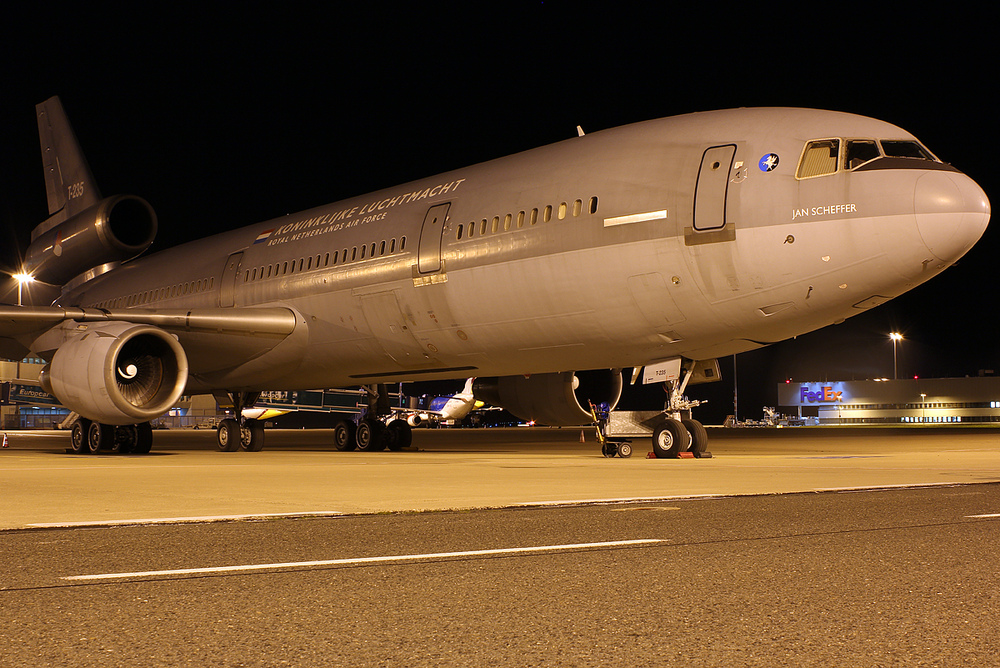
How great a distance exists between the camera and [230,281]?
742 inches

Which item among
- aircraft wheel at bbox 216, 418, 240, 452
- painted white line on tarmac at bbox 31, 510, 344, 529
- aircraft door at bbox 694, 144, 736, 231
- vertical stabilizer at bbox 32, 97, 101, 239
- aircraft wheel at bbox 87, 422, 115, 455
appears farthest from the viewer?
vertical stabilizer at bbox 32, 97, 101, 239

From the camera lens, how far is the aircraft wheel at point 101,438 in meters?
18.4

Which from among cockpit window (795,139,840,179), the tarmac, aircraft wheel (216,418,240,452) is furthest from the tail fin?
cockpit window (795,139,840,179)

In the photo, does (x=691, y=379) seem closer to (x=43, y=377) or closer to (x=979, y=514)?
(x=979, y=514)

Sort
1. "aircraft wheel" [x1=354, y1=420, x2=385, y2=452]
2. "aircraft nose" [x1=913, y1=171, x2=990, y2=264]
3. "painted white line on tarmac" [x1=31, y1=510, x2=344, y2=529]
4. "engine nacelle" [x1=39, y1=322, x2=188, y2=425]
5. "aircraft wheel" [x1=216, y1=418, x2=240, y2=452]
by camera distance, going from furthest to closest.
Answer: "aircraft wheel" [x1=216, y1=418, x2=240, y2=452] < "aircraft wheel" [x1=354, y1=420, x2=385, y2=452] < "engine nacelle" [x1=39, y1=322, x2=188, y2=425] < "aircraft nose" [x1=913, y1=171, x2=990, y2=264] < "painted white line on tarmac" [x1=31, y1=510, x2=344, y2=529]

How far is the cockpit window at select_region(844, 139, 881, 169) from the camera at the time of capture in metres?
11.8

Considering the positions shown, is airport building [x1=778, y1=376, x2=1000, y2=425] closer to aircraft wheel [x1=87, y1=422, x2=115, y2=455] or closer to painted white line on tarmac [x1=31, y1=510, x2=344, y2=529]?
aircraft wheel [x1=87, y1=422, x2=115, y2=455]

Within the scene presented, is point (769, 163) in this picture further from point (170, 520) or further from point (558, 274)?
point (170, 520)

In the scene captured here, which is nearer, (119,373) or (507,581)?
(507,581)

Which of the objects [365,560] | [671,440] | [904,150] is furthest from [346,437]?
[365,560]

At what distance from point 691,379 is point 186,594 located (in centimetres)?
1134

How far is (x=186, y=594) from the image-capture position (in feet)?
12.4

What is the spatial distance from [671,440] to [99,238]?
13810 millimetres

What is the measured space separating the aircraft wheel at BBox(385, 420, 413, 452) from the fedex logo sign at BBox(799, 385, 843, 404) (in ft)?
263
